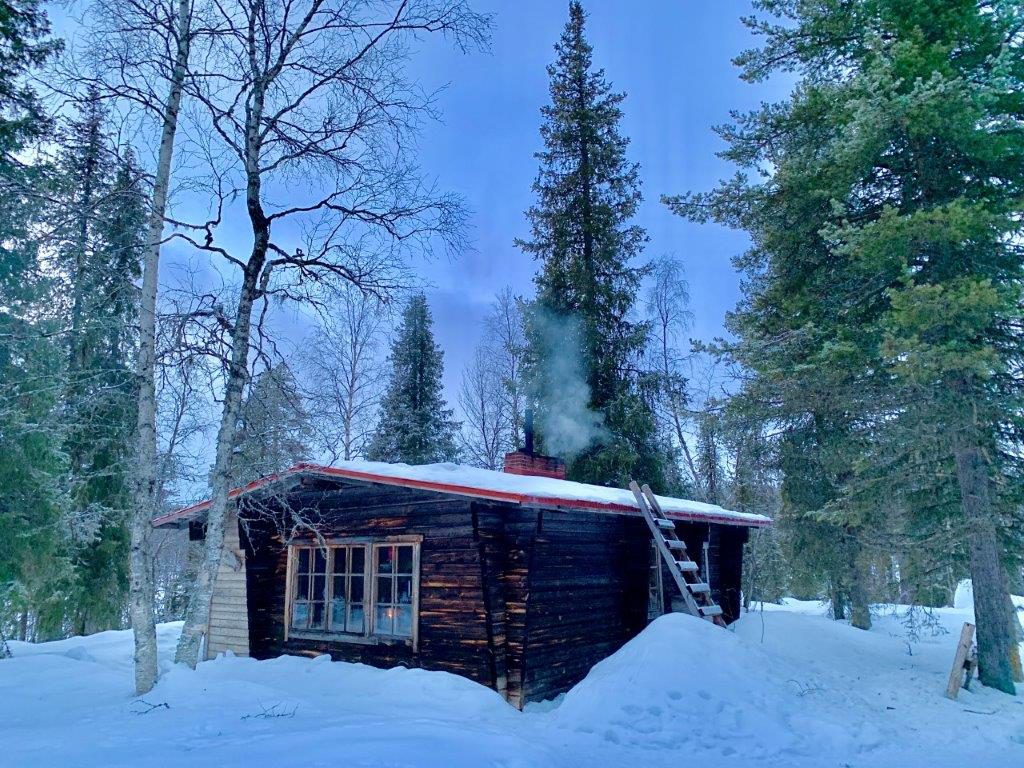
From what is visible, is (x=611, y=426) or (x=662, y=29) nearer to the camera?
(x=611, y=426)

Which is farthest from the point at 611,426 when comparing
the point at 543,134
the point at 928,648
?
the point at 543,134

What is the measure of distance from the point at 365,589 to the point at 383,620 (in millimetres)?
545

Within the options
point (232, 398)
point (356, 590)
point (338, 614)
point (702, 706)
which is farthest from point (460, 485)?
point (702, 706)

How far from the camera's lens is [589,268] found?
72.2ft

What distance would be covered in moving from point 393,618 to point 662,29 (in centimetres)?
2308

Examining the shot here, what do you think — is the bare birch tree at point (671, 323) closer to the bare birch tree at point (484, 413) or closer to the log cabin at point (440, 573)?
the bare birch tree at point (484, 413)

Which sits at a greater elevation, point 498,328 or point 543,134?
point 543,134

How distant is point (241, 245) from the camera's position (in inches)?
373

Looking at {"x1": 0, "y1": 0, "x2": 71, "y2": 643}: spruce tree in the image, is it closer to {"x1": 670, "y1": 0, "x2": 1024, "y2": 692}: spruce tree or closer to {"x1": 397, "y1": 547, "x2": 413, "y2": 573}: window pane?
{"x1": 397, "y1": 547, "x2": 413, "y2": 573}: window pane

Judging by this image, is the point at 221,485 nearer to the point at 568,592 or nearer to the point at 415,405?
the point at 568,592

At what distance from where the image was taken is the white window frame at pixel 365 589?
9.19m

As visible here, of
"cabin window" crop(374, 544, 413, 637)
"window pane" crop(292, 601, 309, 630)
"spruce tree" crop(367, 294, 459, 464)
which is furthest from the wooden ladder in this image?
"spruce tree" crop(367, 294, 459, 464)

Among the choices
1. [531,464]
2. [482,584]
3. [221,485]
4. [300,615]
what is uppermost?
[531,464]

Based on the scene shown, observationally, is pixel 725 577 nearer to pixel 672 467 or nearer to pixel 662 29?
pixel 672 467
